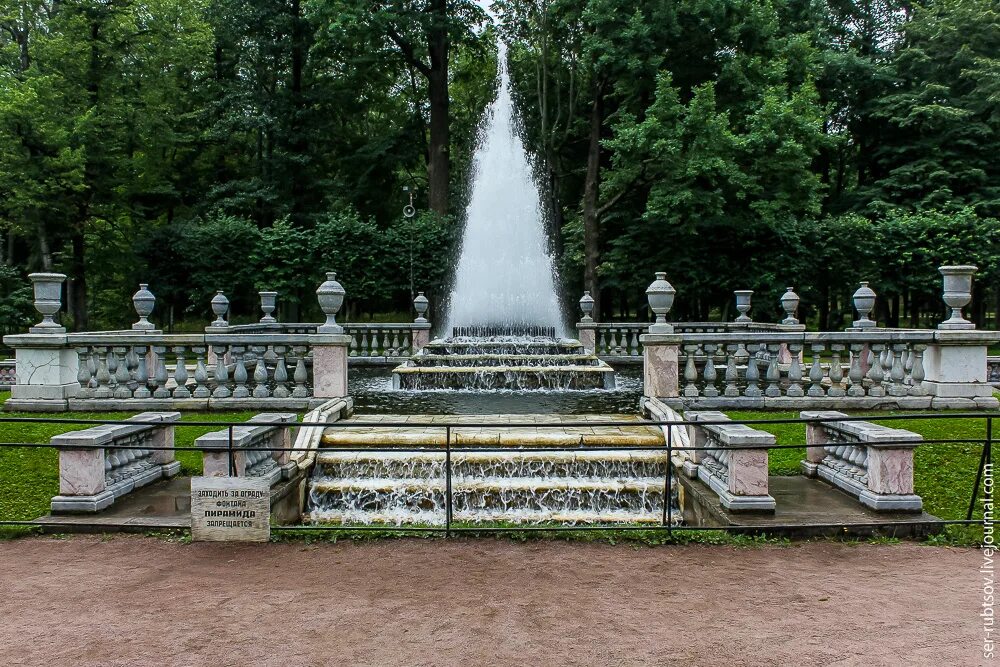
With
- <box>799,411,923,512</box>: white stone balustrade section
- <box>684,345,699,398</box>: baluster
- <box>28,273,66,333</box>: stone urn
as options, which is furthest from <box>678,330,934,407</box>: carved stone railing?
<box>28,273,66,333</box>: stone urn

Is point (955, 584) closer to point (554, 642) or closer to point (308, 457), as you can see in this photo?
point (554, 642)

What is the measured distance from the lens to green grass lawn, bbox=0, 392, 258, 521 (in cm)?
725

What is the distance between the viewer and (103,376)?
38.7 feet

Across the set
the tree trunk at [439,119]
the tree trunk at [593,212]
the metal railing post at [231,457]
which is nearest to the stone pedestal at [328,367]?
the metal railing post at [231,457]

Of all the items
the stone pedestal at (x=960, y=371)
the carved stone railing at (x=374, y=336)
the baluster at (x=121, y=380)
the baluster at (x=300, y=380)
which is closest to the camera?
the stone pedestal at (x=960, y=371)

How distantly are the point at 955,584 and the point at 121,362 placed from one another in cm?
1254

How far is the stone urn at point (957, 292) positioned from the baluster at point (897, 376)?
0.98 metres

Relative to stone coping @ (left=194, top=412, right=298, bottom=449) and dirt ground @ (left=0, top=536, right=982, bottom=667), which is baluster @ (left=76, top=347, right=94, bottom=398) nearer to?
stone coping @ (left=194, top=412, right=298, bottom=449)

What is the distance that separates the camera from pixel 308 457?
331 inches

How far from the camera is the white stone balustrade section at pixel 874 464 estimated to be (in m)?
6.48

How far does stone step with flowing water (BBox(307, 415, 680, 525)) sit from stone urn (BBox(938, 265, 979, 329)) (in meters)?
6.36

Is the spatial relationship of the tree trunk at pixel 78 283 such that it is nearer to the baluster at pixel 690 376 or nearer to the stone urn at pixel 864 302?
the baluster at pixel 690 376

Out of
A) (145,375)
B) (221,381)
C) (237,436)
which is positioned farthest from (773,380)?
(145,375)

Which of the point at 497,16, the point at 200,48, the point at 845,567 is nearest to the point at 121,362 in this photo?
the point at 845,567
